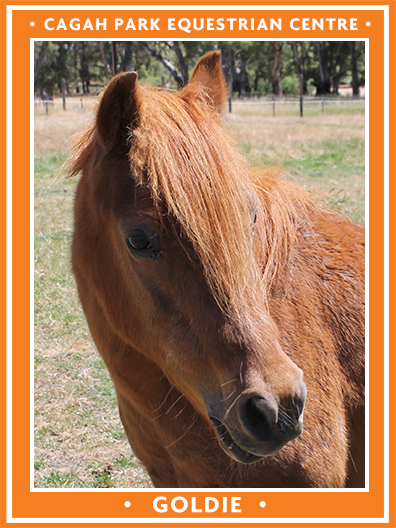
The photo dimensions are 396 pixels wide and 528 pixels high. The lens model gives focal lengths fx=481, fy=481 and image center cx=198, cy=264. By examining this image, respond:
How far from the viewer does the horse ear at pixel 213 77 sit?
8.17 feet

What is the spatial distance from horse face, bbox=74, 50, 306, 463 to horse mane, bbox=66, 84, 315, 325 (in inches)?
0.7

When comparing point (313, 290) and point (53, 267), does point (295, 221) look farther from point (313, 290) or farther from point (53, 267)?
point (53, 267)

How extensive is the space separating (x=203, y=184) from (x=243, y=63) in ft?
184

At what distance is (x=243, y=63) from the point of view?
5325cm

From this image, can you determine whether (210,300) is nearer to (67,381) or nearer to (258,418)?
(258,418)

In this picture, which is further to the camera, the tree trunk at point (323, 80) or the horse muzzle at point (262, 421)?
the tree trunk at point (323, 80)

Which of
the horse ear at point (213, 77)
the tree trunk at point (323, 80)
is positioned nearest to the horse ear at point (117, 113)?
the horse ear at point (213, 77)

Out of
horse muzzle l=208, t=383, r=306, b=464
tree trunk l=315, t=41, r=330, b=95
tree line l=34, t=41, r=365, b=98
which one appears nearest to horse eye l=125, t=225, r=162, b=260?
horse muzzle l=208, t=383, r=306, b=464

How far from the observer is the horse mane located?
1744mm

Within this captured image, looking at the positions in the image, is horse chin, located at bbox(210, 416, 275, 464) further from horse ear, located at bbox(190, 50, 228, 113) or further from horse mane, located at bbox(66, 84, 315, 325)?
horse ear, located at bbox(190, 50, 228, 113)

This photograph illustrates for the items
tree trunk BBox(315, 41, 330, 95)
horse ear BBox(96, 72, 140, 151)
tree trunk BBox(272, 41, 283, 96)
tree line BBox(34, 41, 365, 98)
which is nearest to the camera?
horse ear BBox(96, 72, 140, 151)

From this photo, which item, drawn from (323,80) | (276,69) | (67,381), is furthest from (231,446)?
(323,80)

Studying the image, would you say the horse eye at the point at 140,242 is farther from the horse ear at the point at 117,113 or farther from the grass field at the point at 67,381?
the grass field at the point at 67,381
